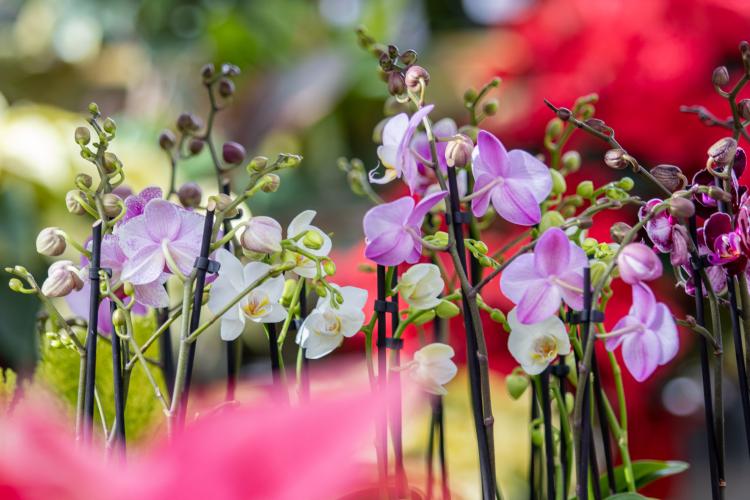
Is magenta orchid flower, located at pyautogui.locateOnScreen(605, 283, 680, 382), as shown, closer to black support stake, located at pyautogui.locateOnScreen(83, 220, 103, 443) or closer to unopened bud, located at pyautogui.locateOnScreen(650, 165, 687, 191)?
unopened bud, located at pyautogui.locateOnScreen(650, 165, 687, 191)

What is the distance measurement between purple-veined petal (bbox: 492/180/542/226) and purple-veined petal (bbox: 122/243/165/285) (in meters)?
0.10

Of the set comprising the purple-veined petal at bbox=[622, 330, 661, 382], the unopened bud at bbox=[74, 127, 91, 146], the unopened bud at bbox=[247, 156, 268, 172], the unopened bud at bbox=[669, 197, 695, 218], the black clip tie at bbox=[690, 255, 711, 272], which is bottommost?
the purple-veined petal at bbox=[622, 330, 661, 382]

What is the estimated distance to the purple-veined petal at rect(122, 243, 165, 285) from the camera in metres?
0.22

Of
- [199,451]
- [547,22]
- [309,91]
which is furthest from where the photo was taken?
[309,91]

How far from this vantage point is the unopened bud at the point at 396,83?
236 mm

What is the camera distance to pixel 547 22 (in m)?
0.92

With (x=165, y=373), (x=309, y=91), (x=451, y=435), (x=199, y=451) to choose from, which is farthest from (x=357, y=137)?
(x=199, y=451)

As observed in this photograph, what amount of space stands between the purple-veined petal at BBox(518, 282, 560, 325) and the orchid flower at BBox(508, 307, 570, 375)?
0.05 feet

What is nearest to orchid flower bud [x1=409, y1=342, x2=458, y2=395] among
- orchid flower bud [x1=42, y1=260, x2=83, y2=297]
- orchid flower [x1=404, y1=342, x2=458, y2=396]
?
orchid flower [x1=404, y1=342, x2=458, y2=396]

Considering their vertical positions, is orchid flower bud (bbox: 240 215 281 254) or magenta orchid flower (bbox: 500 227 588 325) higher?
orchid flower bud (bbox: 240 215 281 254)

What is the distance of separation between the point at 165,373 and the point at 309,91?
1088 millimetres

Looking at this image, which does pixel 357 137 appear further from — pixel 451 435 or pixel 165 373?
pixel 165 373

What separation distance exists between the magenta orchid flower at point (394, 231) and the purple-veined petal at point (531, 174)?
1.1 inches

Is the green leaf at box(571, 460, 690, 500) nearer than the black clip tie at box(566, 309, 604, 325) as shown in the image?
No
